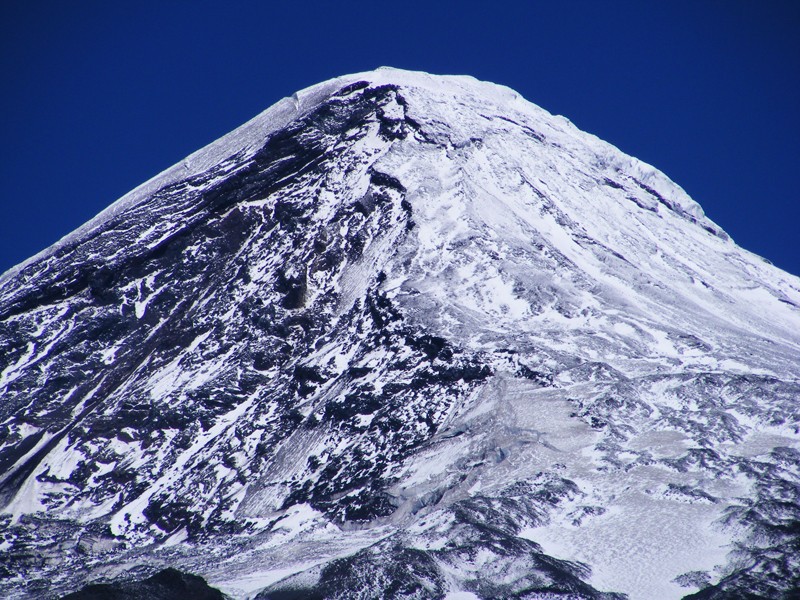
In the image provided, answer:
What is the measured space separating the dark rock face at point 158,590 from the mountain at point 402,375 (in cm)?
61

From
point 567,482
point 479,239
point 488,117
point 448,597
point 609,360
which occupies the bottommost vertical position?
point 448,597

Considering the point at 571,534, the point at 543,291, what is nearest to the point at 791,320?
the point at 543,291

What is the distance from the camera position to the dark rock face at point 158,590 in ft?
155

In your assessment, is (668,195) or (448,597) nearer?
(448,597)

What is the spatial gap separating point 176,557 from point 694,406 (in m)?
37.7

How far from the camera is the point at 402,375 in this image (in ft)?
251

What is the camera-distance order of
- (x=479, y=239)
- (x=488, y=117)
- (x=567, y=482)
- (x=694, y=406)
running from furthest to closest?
1. (x=488, y=117)
2. (x=479, y=239)
3. (x=694, y=406)
4. (x=567, y=482)

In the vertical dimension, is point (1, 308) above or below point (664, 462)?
above

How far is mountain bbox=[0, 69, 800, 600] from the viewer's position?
178ft

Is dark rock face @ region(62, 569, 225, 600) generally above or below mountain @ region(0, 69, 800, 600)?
below

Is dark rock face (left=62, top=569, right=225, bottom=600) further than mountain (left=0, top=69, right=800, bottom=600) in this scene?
No

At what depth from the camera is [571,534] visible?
5469cm

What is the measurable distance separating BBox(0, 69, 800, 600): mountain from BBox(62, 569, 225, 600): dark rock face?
0.61 metres

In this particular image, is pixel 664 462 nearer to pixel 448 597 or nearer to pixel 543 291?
pixel 448 597
